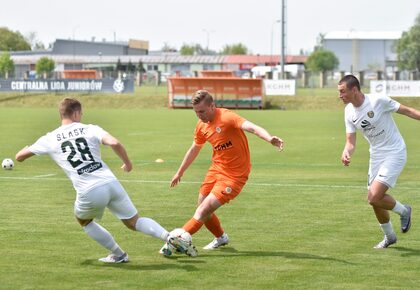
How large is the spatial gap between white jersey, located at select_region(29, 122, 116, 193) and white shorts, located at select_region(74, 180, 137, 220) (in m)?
0.07

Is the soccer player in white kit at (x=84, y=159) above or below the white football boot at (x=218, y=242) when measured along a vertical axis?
above

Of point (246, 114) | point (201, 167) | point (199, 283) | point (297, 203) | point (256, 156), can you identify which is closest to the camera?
point (199, 283)

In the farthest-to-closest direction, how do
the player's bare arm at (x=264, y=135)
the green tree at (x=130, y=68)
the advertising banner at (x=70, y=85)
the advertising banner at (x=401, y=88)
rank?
the green tree at (x=130, y=68), the advertising banner at (x=70, y=85), the advertising banner at (x=401, y=88), the player's bare arm at (x=264, y=135)

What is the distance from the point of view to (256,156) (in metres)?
26.4

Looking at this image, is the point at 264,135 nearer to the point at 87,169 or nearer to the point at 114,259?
the point at 87,169

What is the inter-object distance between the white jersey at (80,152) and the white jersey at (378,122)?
10.8 feet

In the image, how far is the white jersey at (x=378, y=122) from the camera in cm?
1147

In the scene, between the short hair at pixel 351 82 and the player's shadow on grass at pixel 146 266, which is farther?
the short hair at pixel 351 82

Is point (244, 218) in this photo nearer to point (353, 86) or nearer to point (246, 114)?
point (353, 86)

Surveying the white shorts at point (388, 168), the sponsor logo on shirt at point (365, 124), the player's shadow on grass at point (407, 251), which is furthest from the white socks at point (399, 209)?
Answer: the sponsor logo on shirt at point (365, 124)

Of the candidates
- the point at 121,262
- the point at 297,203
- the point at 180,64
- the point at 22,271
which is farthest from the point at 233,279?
the point at 180,64

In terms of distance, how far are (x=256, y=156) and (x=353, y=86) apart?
49.6 ft

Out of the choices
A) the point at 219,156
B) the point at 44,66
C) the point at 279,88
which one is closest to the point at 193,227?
the point at 219,156

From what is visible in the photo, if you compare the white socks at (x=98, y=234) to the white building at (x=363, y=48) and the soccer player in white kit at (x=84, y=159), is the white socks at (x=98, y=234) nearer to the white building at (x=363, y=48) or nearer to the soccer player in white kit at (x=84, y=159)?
the soccer player in white kit at (x=84, y=159)
